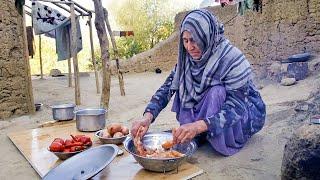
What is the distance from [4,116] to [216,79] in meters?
3.07

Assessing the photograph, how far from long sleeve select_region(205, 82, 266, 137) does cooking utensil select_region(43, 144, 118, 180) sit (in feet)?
2.14

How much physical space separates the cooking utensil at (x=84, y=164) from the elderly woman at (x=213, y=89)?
239 millimetres

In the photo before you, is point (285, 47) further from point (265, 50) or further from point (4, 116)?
point (4, 116)

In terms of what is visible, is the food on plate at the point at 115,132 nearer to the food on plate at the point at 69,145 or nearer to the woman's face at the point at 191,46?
the food on plate at the point at 69,145

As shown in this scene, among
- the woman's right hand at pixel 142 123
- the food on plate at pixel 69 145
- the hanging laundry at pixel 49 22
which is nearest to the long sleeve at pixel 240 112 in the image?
the woman's right hand at pixel 142 123

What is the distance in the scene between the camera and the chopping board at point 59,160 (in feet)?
6.97

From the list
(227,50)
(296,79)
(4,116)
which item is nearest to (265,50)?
(296,79)

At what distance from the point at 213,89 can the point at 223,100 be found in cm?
10

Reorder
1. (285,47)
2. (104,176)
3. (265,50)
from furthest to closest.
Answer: (265,50) → (285,47) → (104,176)

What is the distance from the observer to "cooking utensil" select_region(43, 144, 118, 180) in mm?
1966

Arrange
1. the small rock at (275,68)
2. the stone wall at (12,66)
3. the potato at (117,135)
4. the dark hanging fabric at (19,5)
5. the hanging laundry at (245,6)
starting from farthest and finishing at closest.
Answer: the hanging laundry at (245,6)
the small rock at (275,68)
the dark hanging fabric at (19,5)
the stone wall at (12,66)
the potato at (117,135)

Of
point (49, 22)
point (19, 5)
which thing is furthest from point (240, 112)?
point (49, 22)

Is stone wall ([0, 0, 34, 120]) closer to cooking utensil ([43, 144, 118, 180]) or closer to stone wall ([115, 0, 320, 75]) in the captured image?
cooking utensil ([43, 144, 118, 180])

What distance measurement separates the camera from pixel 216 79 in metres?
2.33
